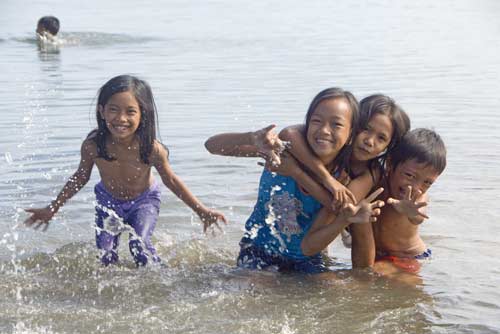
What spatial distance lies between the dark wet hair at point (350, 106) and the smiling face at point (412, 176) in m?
0.37

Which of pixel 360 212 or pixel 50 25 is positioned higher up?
pixel 50 25

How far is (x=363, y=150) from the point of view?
16.7 ft

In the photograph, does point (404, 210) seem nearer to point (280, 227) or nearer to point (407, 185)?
point (407, 185)

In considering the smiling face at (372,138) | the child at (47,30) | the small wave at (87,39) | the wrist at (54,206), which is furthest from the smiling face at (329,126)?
the child at (47,30)

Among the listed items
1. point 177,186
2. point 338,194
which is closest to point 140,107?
point 177,186

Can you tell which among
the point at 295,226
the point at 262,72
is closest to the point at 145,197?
the point at 295,226

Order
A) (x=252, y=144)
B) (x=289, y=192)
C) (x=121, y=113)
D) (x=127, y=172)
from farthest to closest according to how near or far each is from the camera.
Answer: (x=127, y=172) < (x=121, y=113) < (x=289, y=192) < (x=252, y=144)

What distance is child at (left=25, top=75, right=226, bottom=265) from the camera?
5.71 m

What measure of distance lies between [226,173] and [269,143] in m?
3.68

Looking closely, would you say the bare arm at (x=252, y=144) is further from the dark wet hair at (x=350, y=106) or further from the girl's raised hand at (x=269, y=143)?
the dark wet hair at (x=350, y=106)

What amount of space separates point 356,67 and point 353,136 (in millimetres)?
9771

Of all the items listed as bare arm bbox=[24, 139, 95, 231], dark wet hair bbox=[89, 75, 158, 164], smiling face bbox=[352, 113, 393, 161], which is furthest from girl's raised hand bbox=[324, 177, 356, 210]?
bare arm bbox=[24, 139, 95, 231]

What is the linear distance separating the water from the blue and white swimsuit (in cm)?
12

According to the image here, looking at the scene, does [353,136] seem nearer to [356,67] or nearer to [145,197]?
[145,197]
